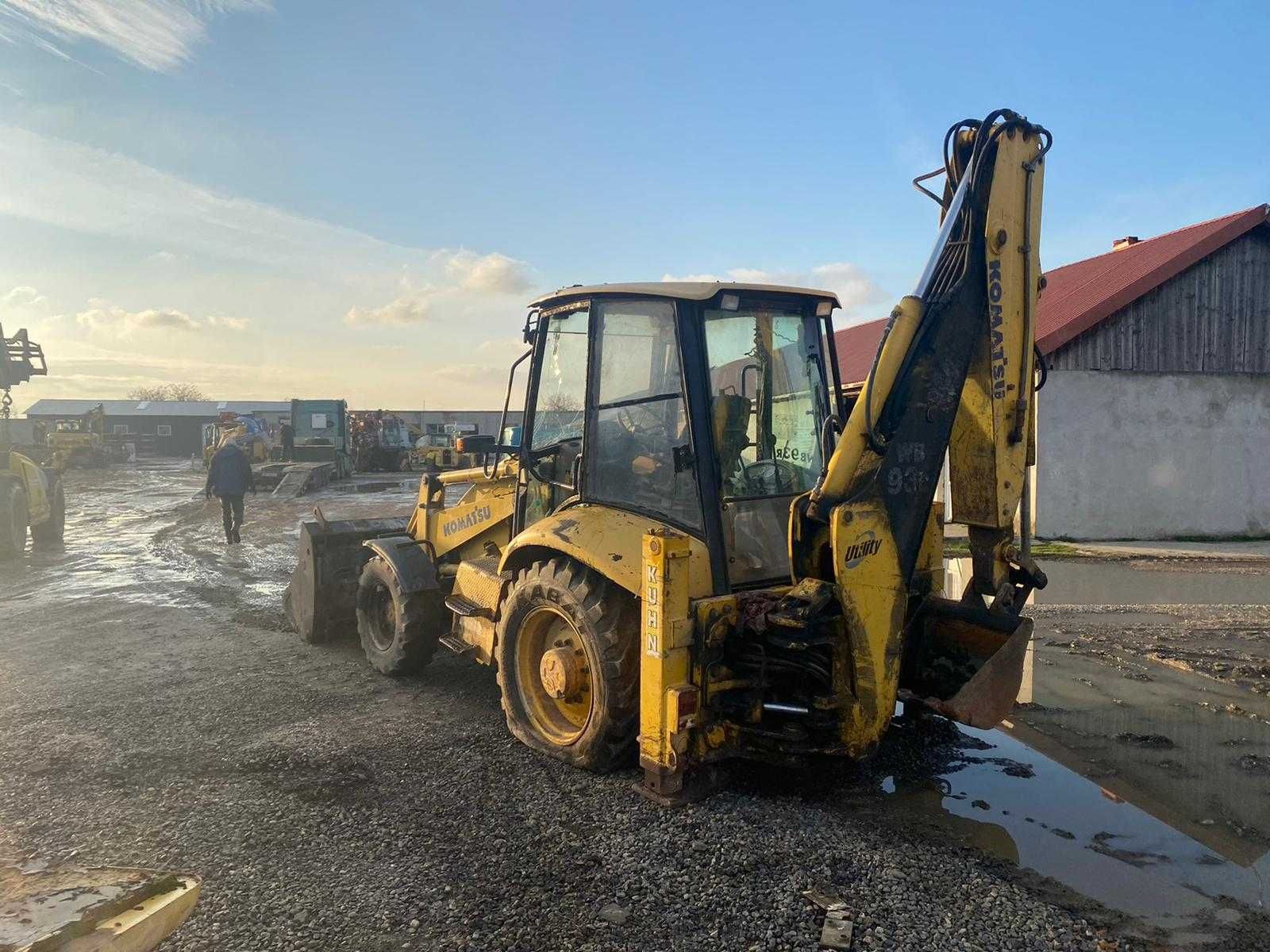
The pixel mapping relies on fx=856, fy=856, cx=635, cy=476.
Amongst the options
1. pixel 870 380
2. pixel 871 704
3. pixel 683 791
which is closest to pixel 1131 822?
pixel 871 704

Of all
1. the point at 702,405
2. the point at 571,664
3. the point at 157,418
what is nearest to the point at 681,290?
the point at 702,405

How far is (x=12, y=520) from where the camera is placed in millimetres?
12125

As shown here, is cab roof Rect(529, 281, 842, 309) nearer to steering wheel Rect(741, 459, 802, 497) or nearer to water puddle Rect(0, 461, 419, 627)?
steering wheel Rect(741, 459, 802, 497)

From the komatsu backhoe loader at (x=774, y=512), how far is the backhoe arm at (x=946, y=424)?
10 millimetres

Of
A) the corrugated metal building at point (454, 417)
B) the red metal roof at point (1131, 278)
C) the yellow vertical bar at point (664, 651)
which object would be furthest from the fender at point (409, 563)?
the corrugated metal building at point (454, 417)

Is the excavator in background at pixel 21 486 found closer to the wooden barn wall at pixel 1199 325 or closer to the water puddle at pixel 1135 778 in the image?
the water puddle at pixel 1135 778

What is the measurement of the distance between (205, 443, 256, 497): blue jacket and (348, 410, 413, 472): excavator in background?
66.9 ft

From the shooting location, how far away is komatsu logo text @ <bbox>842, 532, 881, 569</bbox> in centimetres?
371

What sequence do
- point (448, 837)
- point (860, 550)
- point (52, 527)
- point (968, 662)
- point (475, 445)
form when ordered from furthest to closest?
point (52, 527) → point (475, 445) → point (968, 662) → point (860, 550) → point (448, 837)

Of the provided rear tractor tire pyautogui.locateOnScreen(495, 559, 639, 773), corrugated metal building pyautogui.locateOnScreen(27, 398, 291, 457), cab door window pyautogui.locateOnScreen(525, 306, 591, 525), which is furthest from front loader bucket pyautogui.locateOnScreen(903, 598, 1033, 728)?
corrugated metal building pyautogui.locateOnScreen(27, 398, 291, 457)

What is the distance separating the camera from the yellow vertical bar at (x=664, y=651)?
12.2 feet

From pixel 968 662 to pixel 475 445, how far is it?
2.90 m

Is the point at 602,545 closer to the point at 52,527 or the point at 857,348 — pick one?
the point at 52,527

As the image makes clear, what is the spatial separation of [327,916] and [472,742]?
5.64 feet
